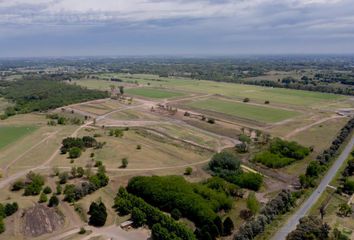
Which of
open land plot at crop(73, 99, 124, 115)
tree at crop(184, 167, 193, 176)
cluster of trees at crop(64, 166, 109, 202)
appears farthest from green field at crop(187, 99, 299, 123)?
cluster of trees at crop(64, 166, 109, 202)

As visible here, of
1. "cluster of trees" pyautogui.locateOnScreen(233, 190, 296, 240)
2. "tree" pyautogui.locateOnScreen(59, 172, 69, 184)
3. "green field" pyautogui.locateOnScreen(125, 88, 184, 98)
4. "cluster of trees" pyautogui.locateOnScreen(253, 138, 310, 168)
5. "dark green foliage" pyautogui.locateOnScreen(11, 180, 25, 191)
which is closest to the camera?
"cluster of trees" pyautogui.locateOnScreen(233, 190, 296, 240)

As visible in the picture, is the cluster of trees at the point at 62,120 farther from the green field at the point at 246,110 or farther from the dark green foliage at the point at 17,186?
the dark green foliage at the point at 17,186

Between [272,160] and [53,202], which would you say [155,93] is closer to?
[272,160]

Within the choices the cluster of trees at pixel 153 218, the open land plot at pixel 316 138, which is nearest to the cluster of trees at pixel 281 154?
the open land plot at pixel 316 138

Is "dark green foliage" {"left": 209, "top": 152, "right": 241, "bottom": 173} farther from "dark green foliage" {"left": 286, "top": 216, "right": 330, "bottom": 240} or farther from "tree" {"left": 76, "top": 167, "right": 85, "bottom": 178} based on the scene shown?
"tree" {"left": 76, "top": 167, "right": 85, "bottom": 178}

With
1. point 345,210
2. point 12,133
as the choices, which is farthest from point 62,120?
point 345,210

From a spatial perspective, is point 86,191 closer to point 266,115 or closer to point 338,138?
point 338,138
